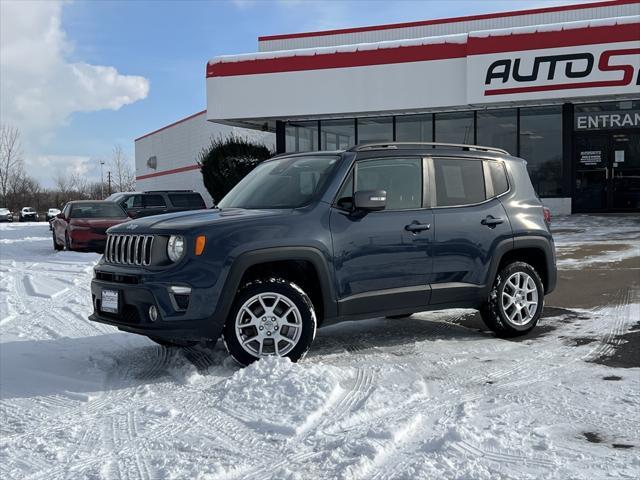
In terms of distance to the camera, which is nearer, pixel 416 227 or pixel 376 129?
pixel 416 227

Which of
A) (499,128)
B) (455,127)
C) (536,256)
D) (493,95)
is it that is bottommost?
(536,256)

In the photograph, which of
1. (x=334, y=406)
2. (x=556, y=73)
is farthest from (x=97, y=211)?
(x=334, y=406)

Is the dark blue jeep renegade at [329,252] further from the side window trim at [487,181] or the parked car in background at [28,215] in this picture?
the parked car in background at [28,215]

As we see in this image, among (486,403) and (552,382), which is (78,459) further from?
(552,382)

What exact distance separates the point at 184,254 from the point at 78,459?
1722mm

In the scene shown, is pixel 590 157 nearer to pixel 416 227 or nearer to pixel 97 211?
pixel 97 211

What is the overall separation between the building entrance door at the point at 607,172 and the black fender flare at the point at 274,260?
1772 cm

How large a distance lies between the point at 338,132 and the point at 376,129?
55.0 inches

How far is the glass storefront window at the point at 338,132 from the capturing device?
23078mm

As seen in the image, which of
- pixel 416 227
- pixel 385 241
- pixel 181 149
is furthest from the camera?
pixel 181 149

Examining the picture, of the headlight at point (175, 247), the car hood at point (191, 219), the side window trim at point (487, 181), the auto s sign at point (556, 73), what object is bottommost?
the headlight at point (175, 247)

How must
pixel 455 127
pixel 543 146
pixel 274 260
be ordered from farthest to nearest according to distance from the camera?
1. pixel 455 127
2. pixel 543 146
3. pixel 274 260

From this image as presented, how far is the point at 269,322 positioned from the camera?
16.5 ft

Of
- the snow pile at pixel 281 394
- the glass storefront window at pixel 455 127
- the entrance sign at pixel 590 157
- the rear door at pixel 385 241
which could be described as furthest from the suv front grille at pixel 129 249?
the entrance sign at pixel 590 157
